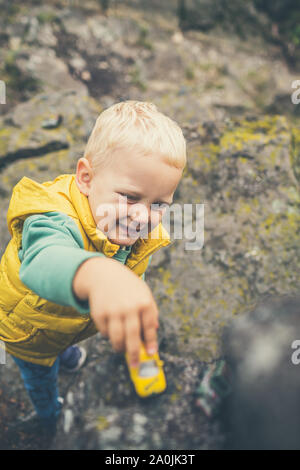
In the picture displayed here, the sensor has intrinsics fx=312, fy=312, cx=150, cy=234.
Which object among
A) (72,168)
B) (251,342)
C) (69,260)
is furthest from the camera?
(72,168)

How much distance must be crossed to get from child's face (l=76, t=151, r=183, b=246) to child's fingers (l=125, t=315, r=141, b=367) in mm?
732

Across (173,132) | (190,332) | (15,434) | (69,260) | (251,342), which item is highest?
(173,132)

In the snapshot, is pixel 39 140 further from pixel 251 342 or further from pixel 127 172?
pixel 251 342

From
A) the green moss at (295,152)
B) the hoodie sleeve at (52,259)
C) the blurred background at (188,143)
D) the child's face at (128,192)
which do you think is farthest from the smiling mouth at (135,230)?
the green moss at (295,152)

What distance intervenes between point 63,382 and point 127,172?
210 cm

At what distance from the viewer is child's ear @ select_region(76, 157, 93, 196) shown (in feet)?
5.46

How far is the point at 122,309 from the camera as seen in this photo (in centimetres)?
88

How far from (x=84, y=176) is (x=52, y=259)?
2.34ft

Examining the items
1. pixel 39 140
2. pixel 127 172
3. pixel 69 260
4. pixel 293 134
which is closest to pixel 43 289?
pixel 69 260

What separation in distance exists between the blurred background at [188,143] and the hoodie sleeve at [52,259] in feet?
3.42

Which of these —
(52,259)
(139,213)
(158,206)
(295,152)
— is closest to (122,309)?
(52,259)

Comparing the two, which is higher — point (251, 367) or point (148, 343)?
point (148, 343)

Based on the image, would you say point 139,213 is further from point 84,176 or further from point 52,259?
point 52,259

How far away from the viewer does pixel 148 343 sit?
2.94 feet
